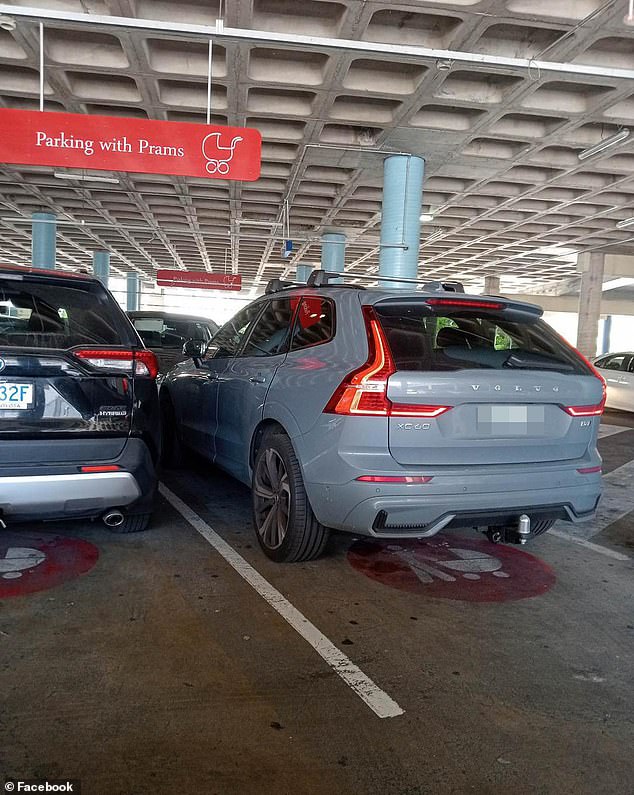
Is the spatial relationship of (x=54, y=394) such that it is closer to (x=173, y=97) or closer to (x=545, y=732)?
(x=545, y=732)

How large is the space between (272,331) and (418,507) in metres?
1.81

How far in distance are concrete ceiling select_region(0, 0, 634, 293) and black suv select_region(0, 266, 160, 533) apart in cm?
338

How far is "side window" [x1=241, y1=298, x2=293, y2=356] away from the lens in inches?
162

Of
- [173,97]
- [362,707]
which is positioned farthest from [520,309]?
[173,97]

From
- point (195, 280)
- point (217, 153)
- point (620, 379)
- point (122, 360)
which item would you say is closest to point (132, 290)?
point (195, 280)

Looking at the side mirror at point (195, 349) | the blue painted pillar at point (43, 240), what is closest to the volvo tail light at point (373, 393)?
the side mirror at point (195, 349)

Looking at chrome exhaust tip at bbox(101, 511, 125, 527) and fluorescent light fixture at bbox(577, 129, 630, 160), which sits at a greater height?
fluorescent light fixture at bbox(577, 129, 630, 160)

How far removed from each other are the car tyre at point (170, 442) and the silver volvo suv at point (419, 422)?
2473 mm

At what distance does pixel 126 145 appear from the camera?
691 centimetres

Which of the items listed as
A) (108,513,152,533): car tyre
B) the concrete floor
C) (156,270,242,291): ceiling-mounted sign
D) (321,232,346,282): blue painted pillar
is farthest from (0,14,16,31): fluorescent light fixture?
(156,270,242,291): ceiling-mounted sign

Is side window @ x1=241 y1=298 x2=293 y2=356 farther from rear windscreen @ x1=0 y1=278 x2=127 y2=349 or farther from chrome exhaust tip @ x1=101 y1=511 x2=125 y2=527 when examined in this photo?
chrome exhaust tip @ x1=101 y1=511 x2=125 y2=527

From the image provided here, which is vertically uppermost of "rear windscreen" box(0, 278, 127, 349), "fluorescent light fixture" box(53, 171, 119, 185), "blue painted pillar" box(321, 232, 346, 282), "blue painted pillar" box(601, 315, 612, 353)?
"fluorescent light fixture" box(53, 171, 119, 185)

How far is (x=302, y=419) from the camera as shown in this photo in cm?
345

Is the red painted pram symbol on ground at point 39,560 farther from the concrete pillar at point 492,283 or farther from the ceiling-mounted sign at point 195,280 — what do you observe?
the concrete pillar at point 492,283
